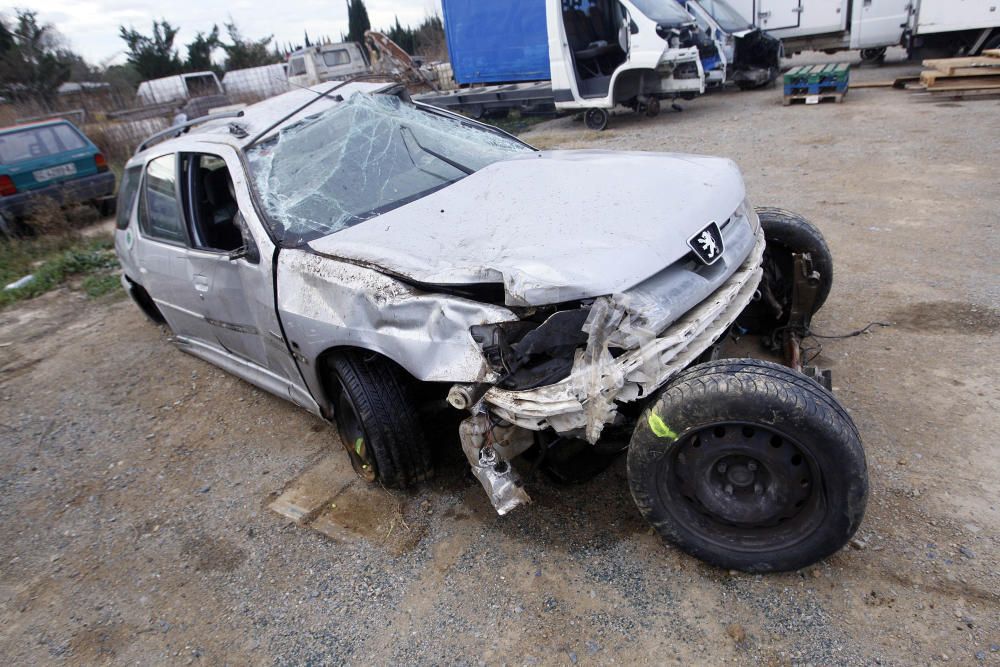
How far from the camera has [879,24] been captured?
39.4 ft

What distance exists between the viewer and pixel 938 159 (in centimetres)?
644

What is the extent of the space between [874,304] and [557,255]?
2734 mm

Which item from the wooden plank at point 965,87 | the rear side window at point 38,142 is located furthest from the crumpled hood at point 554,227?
the wooden plank at point 965,87

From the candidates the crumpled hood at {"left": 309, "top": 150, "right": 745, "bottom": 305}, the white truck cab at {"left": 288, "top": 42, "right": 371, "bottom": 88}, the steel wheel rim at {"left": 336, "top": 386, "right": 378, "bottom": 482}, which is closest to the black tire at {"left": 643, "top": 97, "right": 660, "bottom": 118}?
the crumpled hood at {"left": 309, "top": 150, "right": 745, "bottom": 305}

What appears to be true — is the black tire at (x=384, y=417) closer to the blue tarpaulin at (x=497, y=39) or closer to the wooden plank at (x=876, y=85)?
the blue tarpaulin at (x=497, y=39)

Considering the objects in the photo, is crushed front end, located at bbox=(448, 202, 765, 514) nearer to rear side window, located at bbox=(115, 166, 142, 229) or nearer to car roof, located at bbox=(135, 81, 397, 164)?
car roof, located at bbox=(135, 81, 397, 164)

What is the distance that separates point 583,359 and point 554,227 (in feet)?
2.02

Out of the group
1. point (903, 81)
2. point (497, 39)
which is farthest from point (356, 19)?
point (903, 81)

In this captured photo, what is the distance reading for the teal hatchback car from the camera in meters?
7.84

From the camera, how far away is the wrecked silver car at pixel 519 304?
1.99m

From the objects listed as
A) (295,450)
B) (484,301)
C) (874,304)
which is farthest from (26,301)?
(874,304)

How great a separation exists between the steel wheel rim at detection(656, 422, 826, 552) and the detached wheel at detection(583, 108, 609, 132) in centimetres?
968

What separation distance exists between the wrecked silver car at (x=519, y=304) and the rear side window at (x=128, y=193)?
61 cm

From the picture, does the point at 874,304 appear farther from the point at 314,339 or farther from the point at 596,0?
the point at 596,0
